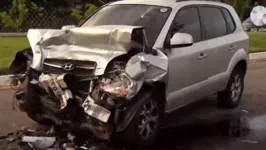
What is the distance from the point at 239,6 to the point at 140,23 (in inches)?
607

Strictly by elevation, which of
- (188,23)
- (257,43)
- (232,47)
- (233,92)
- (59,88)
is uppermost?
(188,23)

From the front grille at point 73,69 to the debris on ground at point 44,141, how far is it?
82 cm

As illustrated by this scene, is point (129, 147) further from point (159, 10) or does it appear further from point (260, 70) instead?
point (260, 70)

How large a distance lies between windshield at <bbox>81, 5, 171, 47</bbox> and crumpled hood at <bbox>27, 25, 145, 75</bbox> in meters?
0.49

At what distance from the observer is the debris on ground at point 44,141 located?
643 cm

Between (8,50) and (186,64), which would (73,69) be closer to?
(186,64)

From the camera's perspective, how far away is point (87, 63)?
6453mm

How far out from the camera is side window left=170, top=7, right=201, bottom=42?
7516mm

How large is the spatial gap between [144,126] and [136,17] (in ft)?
5.70

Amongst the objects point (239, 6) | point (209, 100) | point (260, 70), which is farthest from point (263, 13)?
point (209, 100)

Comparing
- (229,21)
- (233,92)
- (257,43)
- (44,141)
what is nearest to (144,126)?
(44,141)

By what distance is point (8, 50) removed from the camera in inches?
560

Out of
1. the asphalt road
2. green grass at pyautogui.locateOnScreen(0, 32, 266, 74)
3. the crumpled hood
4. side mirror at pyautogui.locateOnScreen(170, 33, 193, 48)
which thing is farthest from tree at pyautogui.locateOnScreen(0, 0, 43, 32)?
side mirror at pyautogui.locateOnScreen(170, 33, 193, 48)

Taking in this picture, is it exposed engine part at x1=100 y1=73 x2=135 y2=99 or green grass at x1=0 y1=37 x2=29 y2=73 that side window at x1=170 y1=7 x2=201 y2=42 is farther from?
green grass at x1=0 y1=37 x2=29 y2=73
